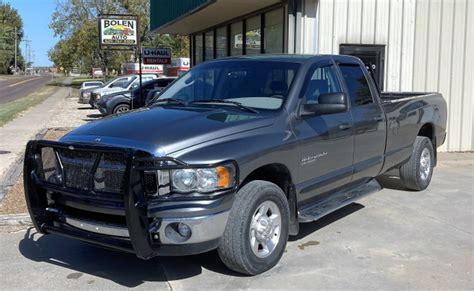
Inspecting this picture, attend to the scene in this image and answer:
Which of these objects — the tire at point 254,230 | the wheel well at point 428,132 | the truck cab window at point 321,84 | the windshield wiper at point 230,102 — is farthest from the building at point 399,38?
the tire at point 254,230

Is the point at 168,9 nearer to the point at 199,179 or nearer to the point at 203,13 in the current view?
the point at 203,13

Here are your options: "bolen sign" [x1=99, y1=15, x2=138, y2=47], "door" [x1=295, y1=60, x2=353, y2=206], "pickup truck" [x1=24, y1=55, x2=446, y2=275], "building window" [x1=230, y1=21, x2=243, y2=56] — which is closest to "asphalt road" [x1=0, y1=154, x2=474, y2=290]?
"pickup truck" [x1=24, y1=55, x2=446, y2=275]

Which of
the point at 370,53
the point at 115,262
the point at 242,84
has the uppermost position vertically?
the point at 370,53

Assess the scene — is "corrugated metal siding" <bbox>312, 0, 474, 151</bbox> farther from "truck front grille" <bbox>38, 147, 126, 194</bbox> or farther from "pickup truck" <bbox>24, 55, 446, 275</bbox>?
"truck front grille" <bbox>38, 147, 126, 194</bbox>

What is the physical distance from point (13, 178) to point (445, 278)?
6.71 metres

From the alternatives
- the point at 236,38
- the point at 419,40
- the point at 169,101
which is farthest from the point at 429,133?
the point at 236,38

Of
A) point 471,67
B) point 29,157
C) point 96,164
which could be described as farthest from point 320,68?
point 471,67

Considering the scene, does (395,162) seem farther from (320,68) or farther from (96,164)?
Answer: (96,164)

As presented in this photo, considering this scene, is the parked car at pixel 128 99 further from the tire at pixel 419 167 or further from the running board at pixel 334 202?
the running board at pixel 334 202

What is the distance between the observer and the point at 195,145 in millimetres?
4199

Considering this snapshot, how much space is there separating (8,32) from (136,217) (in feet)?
405

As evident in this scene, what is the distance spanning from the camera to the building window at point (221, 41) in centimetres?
1599

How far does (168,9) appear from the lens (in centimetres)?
1706

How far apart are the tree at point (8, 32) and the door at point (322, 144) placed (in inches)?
4287
